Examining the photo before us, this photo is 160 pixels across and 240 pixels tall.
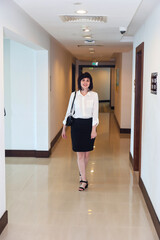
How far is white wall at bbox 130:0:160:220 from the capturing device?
3.71 m

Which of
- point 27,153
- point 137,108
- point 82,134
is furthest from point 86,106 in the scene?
point 27,153

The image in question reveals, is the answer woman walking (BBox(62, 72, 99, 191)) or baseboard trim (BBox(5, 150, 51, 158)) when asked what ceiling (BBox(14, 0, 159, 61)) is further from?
baseboard trim (BBox(5, 150, 51, 158))

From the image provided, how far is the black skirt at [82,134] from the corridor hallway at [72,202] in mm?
707

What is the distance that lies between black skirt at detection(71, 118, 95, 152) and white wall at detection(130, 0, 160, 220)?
0.82m

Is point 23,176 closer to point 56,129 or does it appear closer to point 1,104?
point 1,104

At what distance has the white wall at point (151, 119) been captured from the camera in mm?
3705

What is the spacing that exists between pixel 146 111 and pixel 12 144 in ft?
11.5

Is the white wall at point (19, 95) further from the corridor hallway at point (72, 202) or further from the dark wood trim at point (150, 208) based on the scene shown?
the dark wood trim at point (150, 208)

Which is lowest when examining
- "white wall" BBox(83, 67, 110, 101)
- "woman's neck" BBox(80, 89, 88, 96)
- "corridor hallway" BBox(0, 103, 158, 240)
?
"corridor hallway" BBox(0, 103, 158, 240)

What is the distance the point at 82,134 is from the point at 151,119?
1.14 meters

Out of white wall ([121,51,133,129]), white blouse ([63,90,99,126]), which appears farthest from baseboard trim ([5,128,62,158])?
white wall ([121,51,133,129])

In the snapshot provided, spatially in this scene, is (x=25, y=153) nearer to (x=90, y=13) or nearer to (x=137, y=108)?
(x=137, y=108)

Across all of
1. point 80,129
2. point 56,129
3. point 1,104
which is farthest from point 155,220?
point 56,129

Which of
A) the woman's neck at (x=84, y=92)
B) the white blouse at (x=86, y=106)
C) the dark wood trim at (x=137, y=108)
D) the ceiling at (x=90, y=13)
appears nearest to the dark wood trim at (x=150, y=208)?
the dark wood trim at (x=137, y=108)
